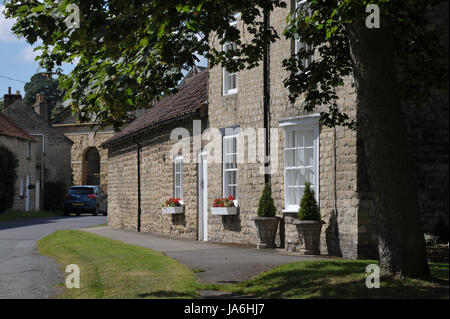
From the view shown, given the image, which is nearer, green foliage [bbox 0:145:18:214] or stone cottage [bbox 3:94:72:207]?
green foliage [bbox 0:145:18:214]

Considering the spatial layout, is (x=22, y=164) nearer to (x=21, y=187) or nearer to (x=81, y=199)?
(x=21, y=187)

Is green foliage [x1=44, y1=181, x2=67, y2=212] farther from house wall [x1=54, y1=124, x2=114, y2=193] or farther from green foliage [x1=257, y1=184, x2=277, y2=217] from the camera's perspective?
green foliage [x1=257, y1=184, x2=277, y2=217]

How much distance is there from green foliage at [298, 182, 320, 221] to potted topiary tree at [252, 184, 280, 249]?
58.6 inches

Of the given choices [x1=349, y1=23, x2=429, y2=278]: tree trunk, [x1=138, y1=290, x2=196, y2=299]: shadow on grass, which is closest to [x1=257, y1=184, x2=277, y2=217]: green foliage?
[x1=349, y1=23, x2=429, y2=278]: tree trunk

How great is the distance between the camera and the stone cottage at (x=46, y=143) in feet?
157

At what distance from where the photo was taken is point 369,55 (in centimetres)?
844

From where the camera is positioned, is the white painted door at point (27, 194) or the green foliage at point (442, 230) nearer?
the green foliage at point (442, 230)

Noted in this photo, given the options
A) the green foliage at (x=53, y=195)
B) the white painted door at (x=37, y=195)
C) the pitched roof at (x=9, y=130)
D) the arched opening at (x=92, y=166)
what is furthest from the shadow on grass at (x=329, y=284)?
the arched opening at (x=92, y=166)

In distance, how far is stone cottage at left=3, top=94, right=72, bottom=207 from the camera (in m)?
47.8

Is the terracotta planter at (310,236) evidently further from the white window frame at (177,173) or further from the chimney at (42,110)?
the chimney at (42,110)

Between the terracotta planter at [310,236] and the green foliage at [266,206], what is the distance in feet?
4.98

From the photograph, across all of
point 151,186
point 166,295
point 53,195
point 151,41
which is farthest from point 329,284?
point 53,195

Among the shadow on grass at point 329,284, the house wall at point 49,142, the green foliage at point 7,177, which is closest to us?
the shadow on grass at point 329,284

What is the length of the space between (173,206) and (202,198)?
1628 millimetres
